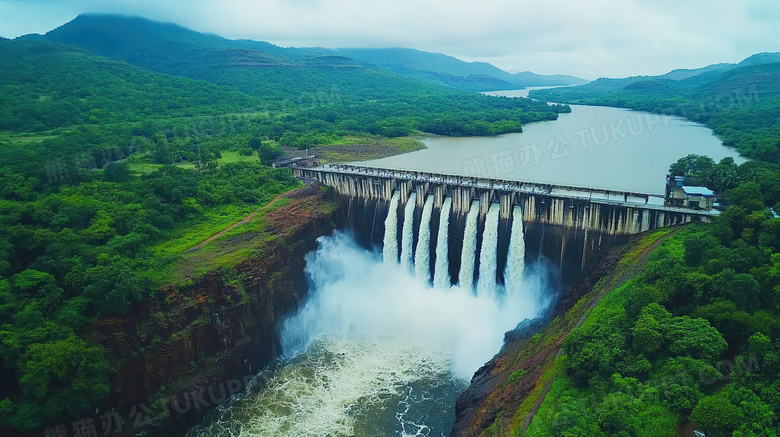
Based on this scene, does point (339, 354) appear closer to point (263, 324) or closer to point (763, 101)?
point (263, 324)

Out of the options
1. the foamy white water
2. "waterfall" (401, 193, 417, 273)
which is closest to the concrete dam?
"waterfall" (401, 193, 417, 273)

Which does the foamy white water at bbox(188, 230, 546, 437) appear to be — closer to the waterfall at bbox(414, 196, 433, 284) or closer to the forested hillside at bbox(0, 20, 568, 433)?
the waterfall at bbox(414, 196, 433, 284)

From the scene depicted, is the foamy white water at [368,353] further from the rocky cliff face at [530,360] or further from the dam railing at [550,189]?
the dam railing at [550,189]

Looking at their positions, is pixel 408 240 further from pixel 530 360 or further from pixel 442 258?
pixel 530 360

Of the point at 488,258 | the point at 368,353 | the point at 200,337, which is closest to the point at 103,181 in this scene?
the point at 200,337

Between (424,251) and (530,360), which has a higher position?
(424,251)

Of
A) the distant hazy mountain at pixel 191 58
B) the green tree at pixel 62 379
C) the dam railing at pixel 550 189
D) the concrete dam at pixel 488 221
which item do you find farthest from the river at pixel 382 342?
the distant hazy mountain at pixel 191 58

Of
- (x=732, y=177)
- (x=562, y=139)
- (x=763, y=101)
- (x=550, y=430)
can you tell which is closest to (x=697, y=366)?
(x=550, y=430)
